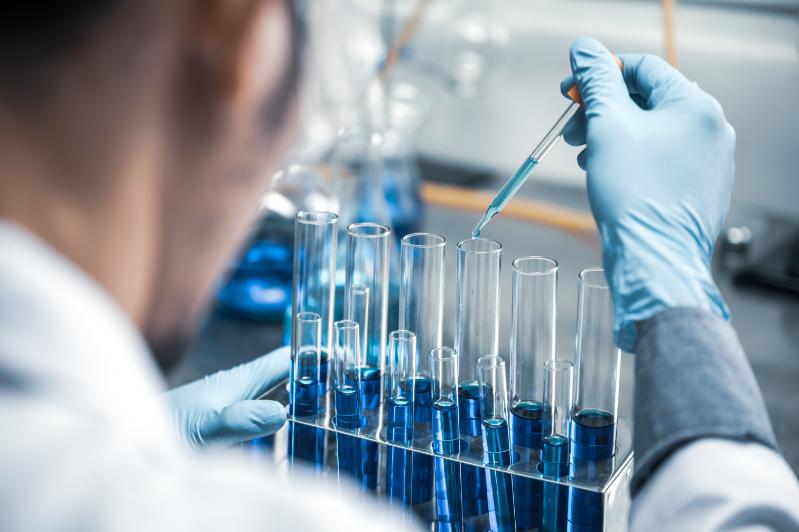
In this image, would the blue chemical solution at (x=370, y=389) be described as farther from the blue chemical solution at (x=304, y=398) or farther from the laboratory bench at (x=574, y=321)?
the laboratory bench at (x=574, y=321)

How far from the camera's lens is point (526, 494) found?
0.95 metres

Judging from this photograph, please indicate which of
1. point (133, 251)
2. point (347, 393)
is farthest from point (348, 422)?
point (133, 251)

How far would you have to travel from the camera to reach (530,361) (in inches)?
38.7

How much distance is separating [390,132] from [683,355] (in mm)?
1422

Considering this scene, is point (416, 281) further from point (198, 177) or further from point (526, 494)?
point (198, 177)

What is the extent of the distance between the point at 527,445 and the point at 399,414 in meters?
0.13

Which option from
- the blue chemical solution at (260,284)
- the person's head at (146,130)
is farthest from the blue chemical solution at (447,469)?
the blue chemical solution at (260,284)

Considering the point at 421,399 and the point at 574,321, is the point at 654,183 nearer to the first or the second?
the point at 421,399

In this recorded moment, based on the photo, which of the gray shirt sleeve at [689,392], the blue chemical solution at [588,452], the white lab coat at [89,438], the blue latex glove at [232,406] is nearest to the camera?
the white lab coat at [89,438]

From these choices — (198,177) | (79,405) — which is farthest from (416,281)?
(79,405)

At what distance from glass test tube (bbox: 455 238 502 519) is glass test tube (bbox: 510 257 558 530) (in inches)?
1.2

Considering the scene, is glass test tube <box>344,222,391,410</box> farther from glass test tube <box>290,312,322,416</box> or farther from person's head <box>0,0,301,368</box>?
person's head <box>0,0,301,368</box>

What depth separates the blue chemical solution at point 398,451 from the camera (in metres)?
1.00

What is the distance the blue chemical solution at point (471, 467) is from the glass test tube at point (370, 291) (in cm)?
10
